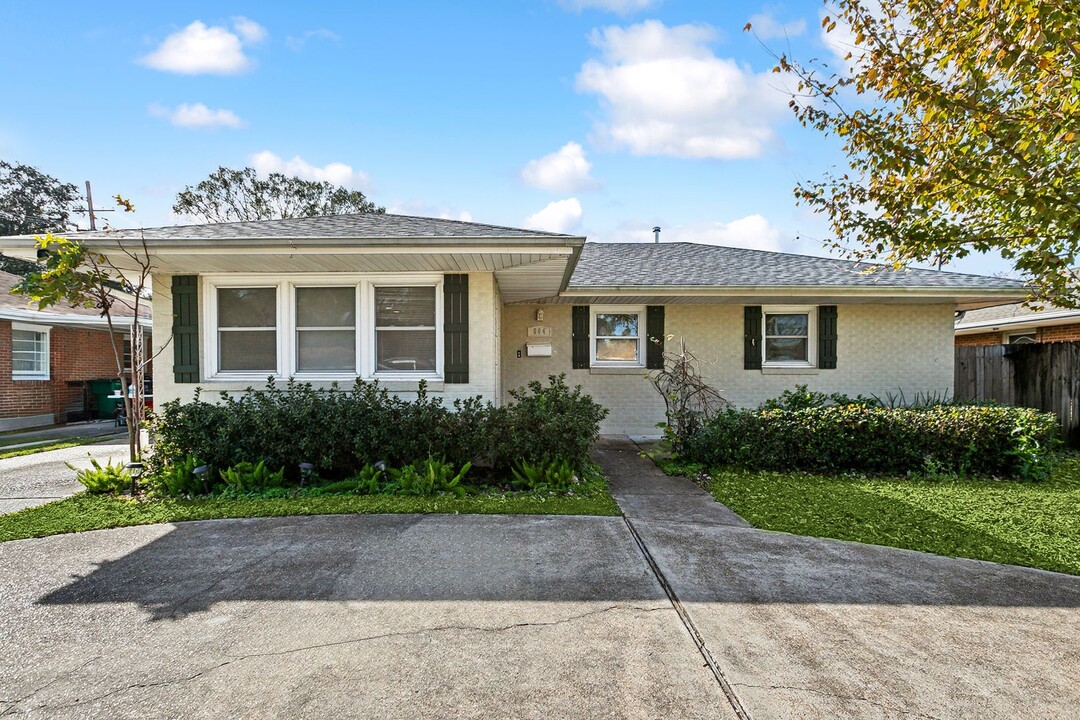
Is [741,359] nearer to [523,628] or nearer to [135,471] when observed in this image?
[523,628]

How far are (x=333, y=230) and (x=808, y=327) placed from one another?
8.60 metres

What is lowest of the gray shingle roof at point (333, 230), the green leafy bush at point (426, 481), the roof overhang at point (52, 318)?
the green leafy bush at point (426, 481)

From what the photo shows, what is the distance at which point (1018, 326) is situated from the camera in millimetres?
13883

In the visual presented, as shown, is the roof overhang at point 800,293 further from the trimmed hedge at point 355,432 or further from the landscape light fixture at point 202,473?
the landscape light fixture at point 202,473

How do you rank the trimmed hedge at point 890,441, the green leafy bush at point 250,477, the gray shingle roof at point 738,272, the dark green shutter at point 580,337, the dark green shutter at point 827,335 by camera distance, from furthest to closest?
the dark green shutter at point 580,337 < the dark green shutter at point 827,335 < the gray shingle roof at point 738,272 < the trimmed hedge at point 890,441 < the green leafy bush at point 250,477

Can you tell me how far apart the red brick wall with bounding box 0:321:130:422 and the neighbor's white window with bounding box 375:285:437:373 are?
1163 centimetres

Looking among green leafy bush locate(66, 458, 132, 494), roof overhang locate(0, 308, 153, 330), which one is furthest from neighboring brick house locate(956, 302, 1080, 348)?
roof overhang locate(0, 308, 153, 330)

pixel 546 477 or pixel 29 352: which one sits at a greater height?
pixel 29 352

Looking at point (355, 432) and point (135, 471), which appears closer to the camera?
point (135, 471)

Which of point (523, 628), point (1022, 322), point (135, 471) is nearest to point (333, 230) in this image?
point (135, 471)

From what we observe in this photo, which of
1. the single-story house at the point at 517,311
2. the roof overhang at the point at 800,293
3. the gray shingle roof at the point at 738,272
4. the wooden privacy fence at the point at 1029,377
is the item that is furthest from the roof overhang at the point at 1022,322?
the gray shingle roof at the point at 738,272

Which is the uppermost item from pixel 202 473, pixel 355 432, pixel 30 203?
pixel 30 203

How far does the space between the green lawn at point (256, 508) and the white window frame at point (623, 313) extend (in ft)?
15.9

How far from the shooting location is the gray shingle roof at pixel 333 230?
616cm
